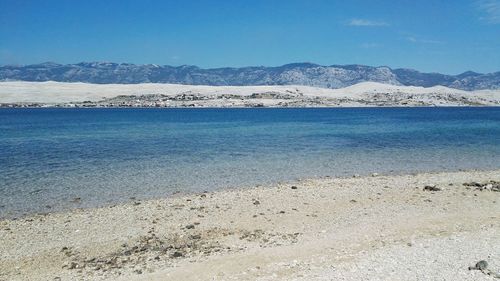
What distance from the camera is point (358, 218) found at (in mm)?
13688

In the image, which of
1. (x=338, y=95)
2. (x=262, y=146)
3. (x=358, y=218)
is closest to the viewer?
(x=358, y=218)

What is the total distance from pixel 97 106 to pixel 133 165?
3917 inches

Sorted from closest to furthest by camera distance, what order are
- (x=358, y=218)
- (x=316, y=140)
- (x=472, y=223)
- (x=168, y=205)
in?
(x=472, y=223), (x=358, y=218), (x=168, y=205), (x=316, y=140)

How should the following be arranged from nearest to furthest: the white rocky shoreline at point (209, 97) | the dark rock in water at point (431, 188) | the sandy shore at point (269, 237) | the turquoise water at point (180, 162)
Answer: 1. the sandy shore at point (269, 237)
2. the dark rock in water at point (431, 188)
3. the turquoise water at point (180, 162)
4. the white rocky shoreline at point (209, 97)

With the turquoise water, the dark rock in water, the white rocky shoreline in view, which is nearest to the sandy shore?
the dark rock in water

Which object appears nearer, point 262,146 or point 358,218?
point 358,218

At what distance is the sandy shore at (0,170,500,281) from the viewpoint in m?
9.43

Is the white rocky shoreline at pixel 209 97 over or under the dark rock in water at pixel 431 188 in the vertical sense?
over

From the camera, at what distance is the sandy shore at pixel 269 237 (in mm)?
9430

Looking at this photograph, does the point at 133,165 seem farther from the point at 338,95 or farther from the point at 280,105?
the point at 338,95

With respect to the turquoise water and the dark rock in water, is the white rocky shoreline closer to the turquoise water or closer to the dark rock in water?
the turquoise water

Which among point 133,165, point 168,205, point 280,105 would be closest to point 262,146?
point 133,165

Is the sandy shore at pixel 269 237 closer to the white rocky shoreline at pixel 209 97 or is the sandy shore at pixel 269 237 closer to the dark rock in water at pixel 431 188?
the dark rock in water at pixel 431 188

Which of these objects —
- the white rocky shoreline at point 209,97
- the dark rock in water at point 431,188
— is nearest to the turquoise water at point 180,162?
the dark rock in water at point 431,188
